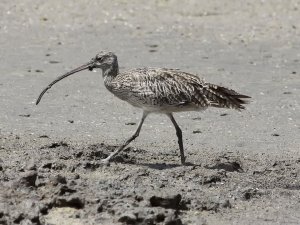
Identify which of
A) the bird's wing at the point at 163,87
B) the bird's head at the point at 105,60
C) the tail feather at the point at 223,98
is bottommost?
the tail feather at the point at 223,98

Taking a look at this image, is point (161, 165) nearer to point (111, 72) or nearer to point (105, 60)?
point (111, 72)

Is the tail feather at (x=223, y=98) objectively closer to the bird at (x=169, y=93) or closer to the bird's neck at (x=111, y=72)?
the bird at (x=169, y=93)

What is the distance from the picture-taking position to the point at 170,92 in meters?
10.9

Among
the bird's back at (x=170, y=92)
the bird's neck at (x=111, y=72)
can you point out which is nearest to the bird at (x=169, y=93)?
the bird's back at (x=170, y=92)

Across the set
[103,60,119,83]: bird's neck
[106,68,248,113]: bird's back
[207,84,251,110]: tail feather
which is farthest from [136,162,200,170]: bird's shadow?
[103,60,119,83]: bird's neck

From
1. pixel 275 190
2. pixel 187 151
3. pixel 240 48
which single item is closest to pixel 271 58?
pixel 240 48

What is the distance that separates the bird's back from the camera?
427 inches

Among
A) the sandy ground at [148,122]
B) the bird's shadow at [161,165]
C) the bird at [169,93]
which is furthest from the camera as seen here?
the bird at [169,93]

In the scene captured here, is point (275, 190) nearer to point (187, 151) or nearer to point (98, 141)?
point (187, 151)

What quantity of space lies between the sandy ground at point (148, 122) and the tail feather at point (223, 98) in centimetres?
62

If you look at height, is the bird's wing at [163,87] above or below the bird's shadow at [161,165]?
above

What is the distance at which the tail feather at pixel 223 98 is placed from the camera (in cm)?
1094

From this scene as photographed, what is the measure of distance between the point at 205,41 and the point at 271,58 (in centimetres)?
141

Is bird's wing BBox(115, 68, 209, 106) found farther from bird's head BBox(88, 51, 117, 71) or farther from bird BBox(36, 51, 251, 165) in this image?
bird's head BBox(88, 51, 117, 71)
